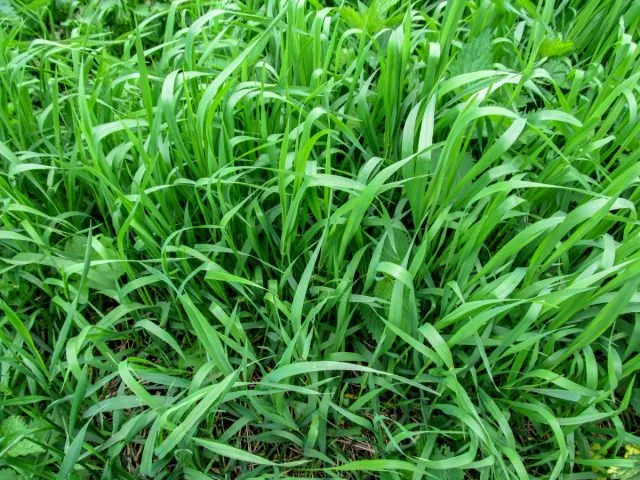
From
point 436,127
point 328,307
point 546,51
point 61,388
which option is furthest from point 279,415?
point 546,51

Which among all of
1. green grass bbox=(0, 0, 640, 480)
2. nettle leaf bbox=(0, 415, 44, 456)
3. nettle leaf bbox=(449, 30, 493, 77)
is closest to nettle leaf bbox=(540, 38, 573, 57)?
green grass bbox=(0, 0, 640, 480)

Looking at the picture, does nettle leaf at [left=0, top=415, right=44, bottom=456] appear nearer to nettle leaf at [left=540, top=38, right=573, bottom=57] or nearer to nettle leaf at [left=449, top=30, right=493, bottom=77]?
nettle leaf at [left=449, top=30, right=493, bottom=77]

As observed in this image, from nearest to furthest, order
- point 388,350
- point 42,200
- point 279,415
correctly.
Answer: point 279,415 < point 388,350 < point 42,200

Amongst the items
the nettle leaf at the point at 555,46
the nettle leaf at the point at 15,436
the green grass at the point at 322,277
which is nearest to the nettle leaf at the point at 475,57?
the green grass at the point at 322,277

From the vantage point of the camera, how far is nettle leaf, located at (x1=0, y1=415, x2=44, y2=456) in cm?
113

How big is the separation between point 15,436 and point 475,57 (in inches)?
53.1

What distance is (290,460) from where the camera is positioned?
129 centimetres

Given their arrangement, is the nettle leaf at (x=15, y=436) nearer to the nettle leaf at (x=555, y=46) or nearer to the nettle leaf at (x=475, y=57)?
the nettle leaf at (x=475, y=57)

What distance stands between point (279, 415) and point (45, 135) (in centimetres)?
102

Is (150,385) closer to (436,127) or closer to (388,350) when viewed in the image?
(388,350)

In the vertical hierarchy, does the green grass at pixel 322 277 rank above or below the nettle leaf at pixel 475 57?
below

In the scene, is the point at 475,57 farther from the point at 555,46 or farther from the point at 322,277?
the point at 322,277

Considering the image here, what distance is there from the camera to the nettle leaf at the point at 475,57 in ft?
4.86

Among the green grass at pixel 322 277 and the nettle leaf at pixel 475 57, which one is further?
the nettle leaf at pixel 475 57
